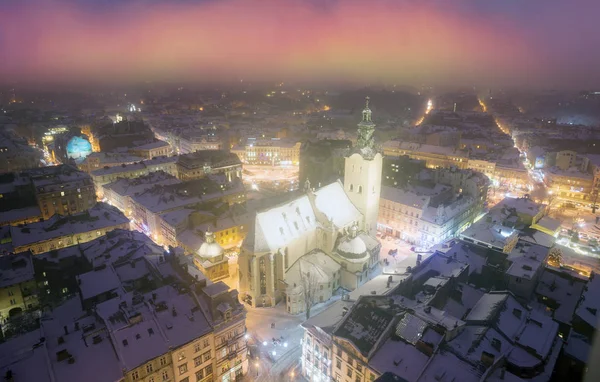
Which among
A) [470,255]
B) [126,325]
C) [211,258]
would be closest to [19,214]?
[211,258]

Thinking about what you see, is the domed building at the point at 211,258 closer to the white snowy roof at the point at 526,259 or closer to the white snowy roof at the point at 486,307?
the white snowy roof at the point at 486,307

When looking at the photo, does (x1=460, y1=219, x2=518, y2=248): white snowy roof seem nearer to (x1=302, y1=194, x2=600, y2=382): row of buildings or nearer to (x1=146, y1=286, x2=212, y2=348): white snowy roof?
(x1=302, y1=194, x2=600, y2=382): row of buildings

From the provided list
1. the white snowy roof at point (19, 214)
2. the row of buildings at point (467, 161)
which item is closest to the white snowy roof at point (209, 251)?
the white snowy roof at point (19, 214)

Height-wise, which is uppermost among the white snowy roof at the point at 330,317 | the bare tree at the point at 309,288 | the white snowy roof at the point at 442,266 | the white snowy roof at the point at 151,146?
the white snowy roof at the point at 151,146

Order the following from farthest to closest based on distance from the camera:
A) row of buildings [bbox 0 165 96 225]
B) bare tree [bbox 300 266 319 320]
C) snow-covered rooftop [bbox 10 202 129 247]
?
row of buildings [bbox 0 165 96 225], snow-covered rooftop [bbox 10 202 129 247], bare tree [bbox 300 266 319 320]

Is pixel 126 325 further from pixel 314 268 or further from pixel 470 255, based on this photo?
pixel 470 255

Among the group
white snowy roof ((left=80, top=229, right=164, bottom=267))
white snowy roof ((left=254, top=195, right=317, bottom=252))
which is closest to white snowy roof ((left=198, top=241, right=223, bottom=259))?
white snowy roof ((left=80, top=229, right=164, bottom=267))

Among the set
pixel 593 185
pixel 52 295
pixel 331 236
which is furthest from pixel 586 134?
pixel 52 295
